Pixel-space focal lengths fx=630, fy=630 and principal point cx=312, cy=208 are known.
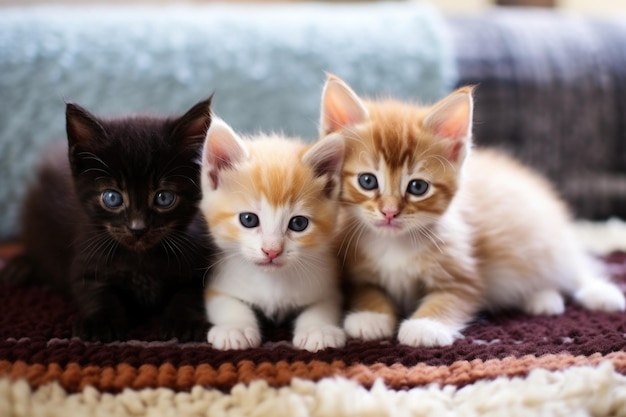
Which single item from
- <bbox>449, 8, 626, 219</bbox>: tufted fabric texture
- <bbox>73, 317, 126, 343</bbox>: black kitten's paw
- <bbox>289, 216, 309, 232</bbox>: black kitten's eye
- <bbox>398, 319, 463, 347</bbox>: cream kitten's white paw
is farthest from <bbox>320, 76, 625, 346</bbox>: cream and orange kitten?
<bbox>449, 8, 626, 219</bbox>: tufted fabric texture

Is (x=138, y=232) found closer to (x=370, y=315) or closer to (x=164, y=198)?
(x=164, y=198)

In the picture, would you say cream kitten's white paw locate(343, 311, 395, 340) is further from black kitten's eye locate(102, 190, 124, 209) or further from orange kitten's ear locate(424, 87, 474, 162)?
black kitten's eye locate(102, 190, 124, 209)

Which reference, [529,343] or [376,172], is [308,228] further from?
[529,343]

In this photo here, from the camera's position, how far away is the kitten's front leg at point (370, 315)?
1246mm

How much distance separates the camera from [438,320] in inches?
50.2

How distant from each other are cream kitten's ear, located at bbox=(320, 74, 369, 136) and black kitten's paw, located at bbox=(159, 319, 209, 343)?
478 millimetres

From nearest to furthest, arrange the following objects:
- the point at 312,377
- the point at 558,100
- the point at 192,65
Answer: the point at 312,377 < the point at 192,65 < the point at 558,100

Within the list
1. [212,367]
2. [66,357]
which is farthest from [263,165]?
[66,357]

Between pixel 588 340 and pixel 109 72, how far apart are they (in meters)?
1.48

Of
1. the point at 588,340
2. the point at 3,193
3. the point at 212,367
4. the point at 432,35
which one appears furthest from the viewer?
the point at 432,35

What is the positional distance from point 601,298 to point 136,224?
104 centimetres

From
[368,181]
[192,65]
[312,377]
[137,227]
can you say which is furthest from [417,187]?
[192,65]

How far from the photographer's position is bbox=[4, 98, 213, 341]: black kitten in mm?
1244

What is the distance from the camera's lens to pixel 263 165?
49.6 inches
